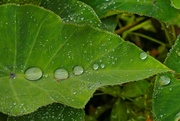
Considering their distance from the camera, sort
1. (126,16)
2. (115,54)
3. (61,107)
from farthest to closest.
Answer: (126,16) → (61,107) → (115,54)

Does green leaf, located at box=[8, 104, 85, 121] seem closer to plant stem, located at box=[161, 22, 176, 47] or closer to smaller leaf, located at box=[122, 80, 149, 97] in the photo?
smaller leaf, located at box=[122, 80, 149, 97]

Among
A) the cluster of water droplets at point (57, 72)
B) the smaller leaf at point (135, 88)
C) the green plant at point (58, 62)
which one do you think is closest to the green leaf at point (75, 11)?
the green plant at point (58, 62)

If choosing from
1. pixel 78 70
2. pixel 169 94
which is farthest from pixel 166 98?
pixel 78 70

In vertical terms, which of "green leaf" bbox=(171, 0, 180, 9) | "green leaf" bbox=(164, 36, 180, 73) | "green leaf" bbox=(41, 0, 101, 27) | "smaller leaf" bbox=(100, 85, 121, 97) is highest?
"green leaf" bbox=(41, 0, 101, 27)

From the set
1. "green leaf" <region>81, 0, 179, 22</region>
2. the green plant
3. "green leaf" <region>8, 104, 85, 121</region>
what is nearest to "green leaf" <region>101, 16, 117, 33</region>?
"green leaf" <region>81, 0, 179, 22</region>

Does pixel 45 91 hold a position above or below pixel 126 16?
above

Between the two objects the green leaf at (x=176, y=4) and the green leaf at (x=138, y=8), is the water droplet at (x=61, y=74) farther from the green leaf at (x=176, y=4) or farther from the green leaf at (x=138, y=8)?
the green leaf at (x=176, y=4)

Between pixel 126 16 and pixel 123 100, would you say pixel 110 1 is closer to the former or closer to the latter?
pixel 123 100

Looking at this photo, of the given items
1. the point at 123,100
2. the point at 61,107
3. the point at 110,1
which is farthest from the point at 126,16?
the point at 61,107
